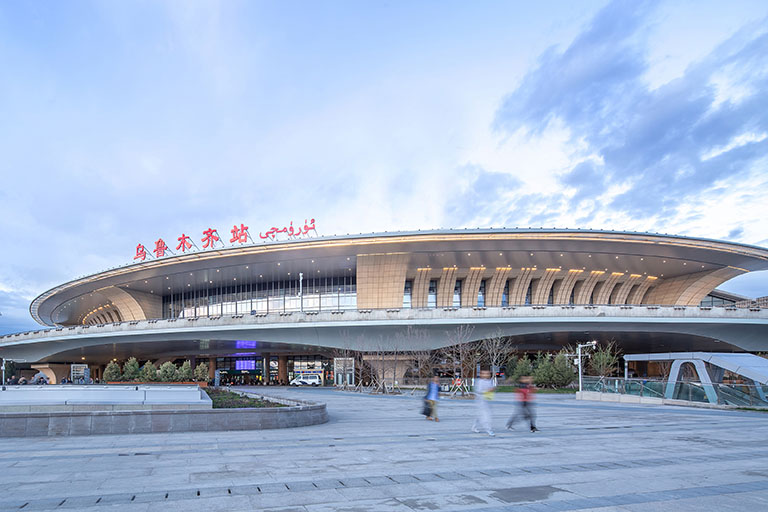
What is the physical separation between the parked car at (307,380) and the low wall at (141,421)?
154 ft

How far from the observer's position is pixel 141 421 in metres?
14.6

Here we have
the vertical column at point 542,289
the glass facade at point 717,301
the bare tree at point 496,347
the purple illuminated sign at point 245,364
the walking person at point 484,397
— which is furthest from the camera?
the glass facade at point 717,301

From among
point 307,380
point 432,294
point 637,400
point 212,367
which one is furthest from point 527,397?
point 212,367

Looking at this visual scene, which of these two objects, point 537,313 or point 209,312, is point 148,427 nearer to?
point 537,313

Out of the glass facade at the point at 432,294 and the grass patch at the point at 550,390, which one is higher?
the glass facade at the point at 432,294

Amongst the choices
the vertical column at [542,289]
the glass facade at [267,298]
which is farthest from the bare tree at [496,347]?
the glass facade at [267,298]

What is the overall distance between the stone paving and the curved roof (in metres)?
34.6

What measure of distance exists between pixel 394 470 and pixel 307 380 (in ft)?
185

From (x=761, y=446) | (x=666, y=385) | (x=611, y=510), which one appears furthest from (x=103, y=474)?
(x=666, y=385)

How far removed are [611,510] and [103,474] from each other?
7552 mm

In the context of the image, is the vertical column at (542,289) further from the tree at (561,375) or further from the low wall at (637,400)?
the low wall at (637,400)

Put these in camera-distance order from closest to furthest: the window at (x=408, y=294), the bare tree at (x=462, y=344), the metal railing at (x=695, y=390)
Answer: the metal railing at (x=695, y=390) < the bare tree at (x=462, y=344) < the window at (x=408, y=294)

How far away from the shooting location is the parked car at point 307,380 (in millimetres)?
62250

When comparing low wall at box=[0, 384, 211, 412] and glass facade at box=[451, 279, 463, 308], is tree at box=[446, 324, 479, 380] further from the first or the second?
low wall at box=[0, 384, 211, 412]
